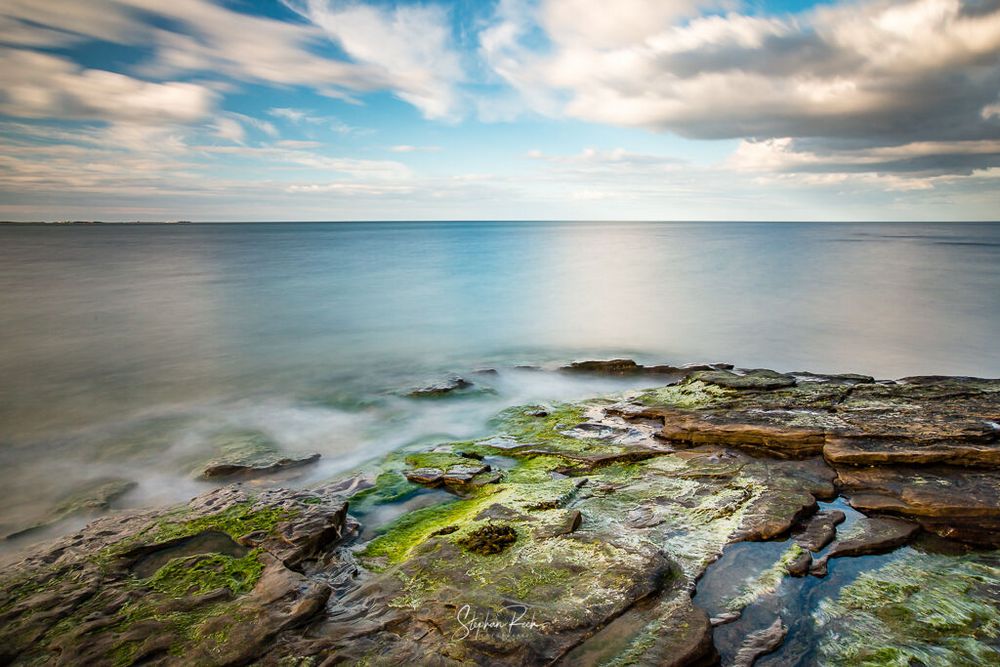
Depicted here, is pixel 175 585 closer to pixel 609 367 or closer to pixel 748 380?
pixel 748 380

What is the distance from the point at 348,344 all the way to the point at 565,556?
15696mm

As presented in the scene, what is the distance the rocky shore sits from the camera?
4504mm

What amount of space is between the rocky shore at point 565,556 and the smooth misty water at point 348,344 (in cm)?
240

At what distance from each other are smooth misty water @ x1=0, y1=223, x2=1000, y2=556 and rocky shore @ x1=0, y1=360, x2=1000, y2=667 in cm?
240

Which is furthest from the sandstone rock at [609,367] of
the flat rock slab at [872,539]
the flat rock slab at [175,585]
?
the flat rock slab at [175,585]

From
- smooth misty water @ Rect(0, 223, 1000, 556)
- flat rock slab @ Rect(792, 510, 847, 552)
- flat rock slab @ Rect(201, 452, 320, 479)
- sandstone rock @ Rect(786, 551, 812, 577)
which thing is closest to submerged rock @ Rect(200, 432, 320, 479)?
flat rock slab @ Rect(201, 452, 320, 479)

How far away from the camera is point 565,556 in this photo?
5574 millimetres

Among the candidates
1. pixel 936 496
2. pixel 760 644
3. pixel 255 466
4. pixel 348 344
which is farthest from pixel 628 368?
pixel 348 344

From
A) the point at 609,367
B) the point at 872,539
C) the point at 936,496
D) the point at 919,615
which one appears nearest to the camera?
the point at 919,615

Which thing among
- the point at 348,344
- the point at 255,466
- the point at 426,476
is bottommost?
the point at 348,344

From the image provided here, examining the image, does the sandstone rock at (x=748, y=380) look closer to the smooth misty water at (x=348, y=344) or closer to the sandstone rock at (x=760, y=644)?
the smooth misty water at (x=348, y=344)

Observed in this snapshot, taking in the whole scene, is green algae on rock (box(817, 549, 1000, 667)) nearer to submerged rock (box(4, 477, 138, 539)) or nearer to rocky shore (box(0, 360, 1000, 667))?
rocky shore (box(0, 360, 1000, 667))

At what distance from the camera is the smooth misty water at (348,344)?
34.7 ft

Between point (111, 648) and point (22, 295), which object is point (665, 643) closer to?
point (111, 648)
